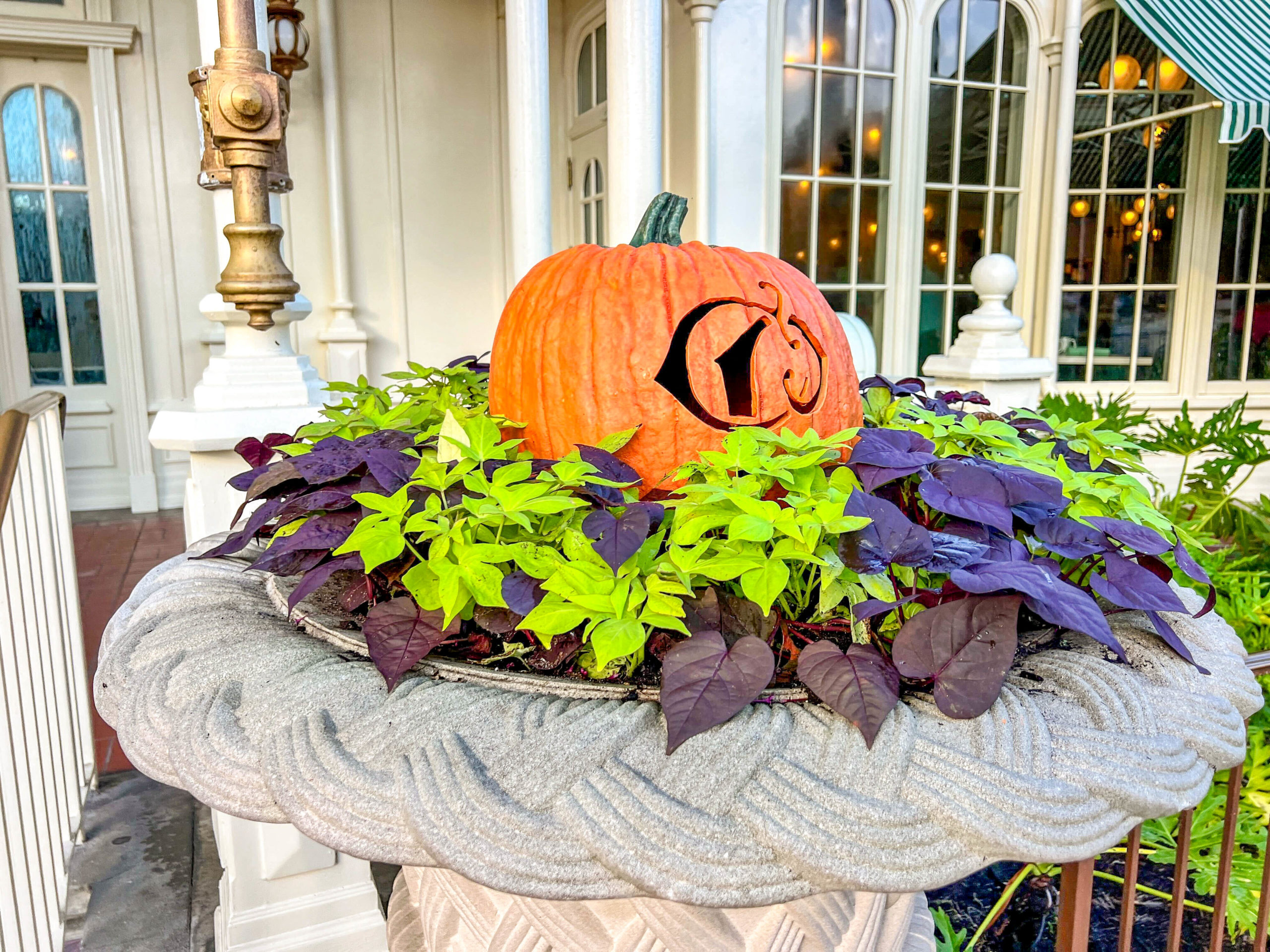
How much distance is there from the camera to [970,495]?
0.82m

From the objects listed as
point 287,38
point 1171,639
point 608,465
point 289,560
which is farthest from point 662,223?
point 287,38

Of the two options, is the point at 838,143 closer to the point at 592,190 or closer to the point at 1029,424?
the point at 592,190

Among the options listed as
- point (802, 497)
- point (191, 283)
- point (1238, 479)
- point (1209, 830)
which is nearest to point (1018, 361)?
point (1209, 830)

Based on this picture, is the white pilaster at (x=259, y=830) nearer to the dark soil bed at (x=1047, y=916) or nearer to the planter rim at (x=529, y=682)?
the planter rim at (x=529, y=682)

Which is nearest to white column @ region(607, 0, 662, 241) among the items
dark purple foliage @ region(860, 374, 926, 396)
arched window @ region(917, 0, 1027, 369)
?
dark purple foliage @ region(860, 374, 926, 396)

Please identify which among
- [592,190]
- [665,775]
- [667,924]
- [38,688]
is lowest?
[38,688]

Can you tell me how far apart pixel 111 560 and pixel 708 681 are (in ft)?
13.1

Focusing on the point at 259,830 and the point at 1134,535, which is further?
the point at 259,830

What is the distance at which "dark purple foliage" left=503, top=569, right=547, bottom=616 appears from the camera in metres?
0.71

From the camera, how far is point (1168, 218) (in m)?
5.00

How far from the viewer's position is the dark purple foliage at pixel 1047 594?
0.68 metres

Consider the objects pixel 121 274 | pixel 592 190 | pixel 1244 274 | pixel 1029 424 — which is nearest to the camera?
pixel 1029 424

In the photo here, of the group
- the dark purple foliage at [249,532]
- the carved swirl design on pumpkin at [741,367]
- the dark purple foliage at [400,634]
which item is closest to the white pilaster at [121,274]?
the dark purple foliage at [249,532]

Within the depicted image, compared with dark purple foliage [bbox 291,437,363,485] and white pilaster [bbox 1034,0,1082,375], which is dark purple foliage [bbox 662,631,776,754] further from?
white pilaster [bbox 1034,0,1082,375]
